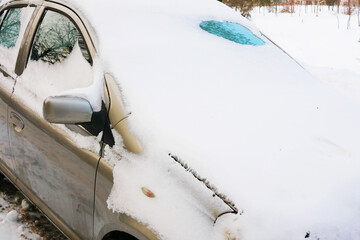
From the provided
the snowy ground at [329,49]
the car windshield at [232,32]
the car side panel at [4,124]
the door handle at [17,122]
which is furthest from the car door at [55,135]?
the snowy ground at [329,49]

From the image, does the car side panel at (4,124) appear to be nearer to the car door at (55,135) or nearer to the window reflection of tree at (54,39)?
the car door at (55,135)

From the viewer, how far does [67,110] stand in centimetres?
145

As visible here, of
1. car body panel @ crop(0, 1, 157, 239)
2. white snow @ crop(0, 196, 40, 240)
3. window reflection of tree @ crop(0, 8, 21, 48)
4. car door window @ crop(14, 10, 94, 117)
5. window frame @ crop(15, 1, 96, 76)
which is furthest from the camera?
window reflection of tree @ crop(0, 8, 21, 48)

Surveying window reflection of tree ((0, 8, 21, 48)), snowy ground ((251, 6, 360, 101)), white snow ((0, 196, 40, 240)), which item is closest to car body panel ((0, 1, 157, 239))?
window reflection of tree ((0, 8, 21, 48))

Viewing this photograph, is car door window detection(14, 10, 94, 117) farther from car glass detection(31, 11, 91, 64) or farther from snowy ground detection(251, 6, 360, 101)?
snowy ground detection(251, 6, 360, 101)

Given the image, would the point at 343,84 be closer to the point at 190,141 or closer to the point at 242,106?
the point at 242,106

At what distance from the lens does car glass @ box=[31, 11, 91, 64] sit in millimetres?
1843

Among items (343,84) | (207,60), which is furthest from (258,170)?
(343,84)

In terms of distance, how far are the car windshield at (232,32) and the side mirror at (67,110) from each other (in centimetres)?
109

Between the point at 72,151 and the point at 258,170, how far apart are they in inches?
36.8

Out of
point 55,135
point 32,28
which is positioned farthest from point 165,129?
point 32,28

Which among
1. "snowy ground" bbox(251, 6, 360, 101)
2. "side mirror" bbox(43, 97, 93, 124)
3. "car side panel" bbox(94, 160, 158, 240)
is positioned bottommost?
"snowy ground" bbox(251, 6, 360, 101)

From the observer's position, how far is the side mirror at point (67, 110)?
1.42m

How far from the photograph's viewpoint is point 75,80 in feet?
5.82
